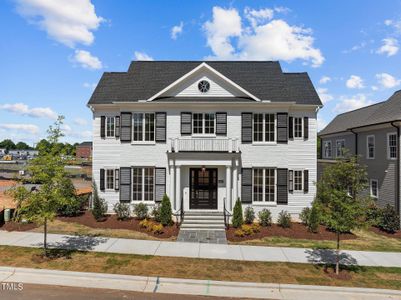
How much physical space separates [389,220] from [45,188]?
18.3 m

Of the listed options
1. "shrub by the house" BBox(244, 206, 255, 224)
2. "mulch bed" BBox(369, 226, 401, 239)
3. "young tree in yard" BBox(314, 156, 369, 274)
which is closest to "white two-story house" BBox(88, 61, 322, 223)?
"shrub by the house" BBox(244, 206, 255, 224)

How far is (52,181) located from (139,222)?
21.0 feet

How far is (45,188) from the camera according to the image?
34.9 feet

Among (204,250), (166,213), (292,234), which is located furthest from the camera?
(166,213)

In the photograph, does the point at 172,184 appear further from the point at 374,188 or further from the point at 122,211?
the point at 374,188

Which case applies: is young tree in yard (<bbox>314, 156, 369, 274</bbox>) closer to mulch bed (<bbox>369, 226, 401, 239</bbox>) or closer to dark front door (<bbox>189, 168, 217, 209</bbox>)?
mulch bed (<bbox>369, 226, 401, 239</bbox>)

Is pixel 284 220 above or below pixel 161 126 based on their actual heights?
below

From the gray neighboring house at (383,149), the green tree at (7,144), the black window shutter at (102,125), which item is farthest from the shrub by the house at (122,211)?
the green tree at (7,144)

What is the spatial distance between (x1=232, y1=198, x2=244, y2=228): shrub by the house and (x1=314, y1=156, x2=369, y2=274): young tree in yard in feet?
18.6

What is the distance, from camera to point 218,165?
16.3 metres

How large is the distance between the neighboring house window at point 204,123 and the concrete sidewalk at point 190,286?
32.2 ft

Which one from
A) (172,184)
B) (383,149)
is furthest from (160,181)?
(383,149)

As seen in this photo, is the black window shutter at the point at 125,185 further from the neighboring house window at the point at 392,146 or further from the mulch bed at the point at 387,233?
the neighboring house window at the point at 392,146

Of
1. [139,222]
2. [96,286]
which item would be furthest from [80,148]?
[96,286]
